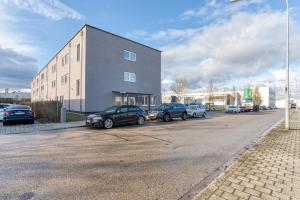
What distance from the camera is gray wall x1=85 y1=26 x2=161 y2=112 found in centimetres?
2673

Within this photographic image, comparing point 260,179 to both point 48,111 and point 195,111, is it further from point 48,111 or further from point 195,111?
point 195,111

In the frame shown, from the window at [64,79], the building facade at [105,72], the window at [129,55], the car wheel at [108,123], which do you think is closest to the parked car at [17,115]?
the car wheel at [108,123]

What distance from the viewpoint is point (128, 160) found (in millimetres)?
6469

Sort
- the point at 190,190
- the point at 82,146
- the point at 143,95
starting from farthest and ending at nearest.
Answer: the point at 143,95, the point at 82,146, the point at 190,190

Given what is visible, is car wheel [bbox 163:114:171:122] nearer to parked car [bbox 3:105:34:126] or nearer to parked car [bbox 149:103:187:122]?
parked car [bbox 149:103:187:122]

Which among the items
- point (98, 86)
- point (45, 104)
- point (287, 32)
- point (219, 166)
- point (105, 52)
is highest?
point (105, 52)

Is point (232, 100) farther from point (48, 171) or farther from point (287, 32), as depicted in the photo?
point (48, 171)

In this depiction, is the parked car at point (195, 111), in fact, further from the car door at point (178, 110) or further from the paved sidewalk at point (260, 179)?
the paved sidewalk at point (260, 179)

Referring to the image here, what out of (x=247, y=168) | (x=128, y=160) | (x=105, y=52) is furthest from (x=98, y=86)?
(x=247, y=168)

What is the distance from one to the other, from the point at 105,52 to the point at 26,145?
21.2 m

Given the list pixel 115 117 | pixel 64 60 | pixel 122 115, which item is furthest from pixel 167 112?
pixel 64 60

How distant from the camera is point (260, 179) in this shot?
477 cm

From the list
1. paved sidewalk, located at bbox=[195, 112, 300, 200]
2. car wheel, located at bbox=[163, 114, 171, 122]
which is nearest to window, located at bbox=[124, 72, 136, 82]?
car wheel, located at bbox=[163, 114, 171, 122]

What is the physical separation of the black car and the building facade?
11.1 m
